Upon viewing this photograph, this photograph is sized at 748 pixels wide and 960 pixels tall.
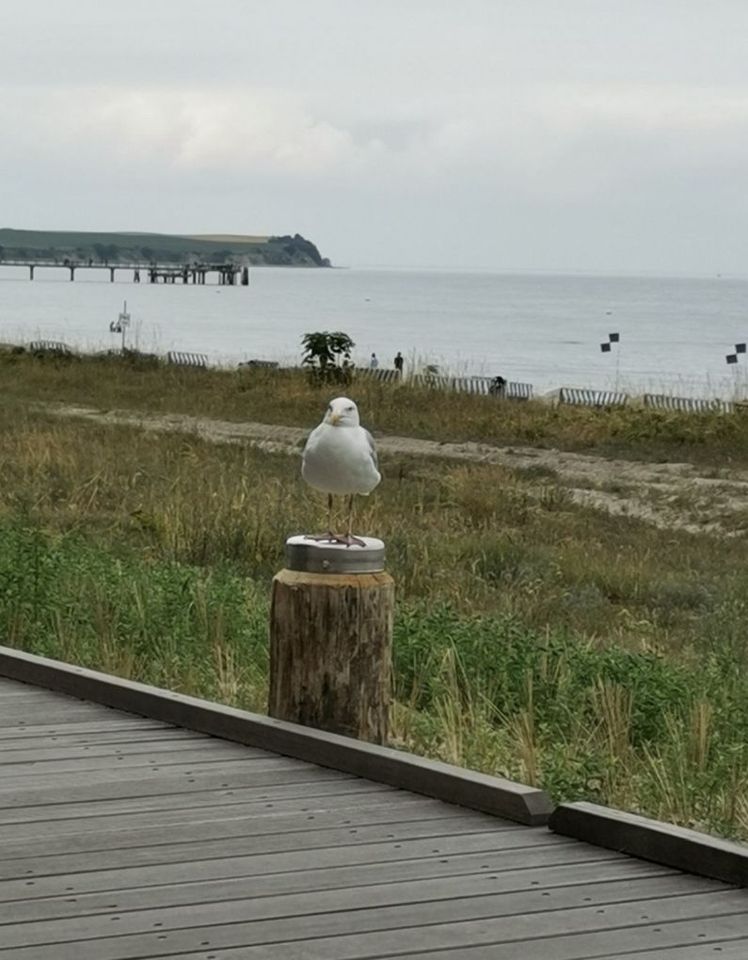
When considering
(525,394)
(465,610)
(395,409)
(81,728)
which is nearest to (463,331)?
(525,394)

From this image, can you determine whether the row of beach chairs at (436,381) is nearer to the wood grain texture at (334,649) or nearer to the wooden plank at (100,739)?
the wooden plank at (100,739)

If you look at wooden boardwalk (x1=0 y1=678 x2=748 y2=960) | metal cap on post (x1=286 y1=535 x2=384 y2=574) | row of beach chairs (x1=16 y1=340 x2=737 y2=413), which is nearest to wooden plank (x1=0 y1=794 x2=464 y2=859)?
wooden boardwalk (x1=0 y1=678 x2=748 y2=960)

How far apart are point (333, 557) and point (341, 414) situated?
20.2 inches

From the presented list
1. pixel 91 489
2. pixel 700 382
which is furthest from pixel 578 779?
pixel 700 382

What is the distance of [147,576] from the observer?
1015 cm

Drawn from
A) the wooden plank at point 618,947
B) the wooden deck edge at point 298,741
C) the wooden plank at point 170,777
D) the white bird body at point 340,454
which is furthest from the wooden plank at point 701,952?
the white bird body at point 340,454

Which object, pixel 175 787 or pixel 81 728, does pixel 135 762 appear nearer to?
pixel 175 787

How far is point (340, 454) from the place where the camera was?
6.20 meters

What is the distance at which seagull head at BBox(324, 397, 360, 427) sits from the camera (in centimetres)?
620

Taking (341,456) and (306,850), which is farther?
(341,456)

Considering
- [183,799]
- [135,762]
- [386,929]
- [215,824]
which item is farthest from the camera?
[135,762]

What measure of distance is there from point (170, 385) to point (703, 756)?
32.6 meters

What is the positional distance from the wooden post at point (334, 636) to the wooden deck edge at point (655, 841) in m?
1.06

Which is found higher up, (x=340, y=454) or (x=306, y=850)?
(x=340, y=454)
